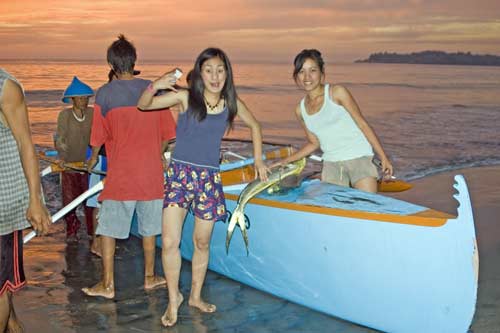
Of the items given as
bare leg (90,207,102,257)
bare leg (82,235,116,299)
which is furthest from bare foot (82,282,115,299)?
bare leg (90,207,102,257)

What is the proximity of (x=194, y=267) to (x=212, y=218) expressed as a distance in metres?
0.40

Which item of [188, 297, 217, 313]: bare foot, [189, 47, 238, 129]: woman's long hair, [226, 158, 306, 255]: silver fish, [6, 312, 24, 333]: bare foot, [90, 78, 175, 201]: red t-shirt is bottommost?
[188, 297, 217, 313]: bare foot

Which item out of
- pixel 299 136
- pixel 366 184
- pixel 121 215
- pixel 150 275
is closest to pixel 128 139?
pixel 121 215

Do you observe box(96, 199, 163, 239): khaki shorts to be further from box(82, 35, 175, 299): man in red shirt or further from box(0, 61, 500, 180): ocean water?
box(0, 61, 500, 180): ocean water

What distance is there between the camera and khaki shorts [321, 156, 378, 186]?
4.72 meters

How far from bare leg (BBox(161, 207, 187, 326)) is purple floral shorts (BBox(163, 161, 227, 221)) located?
0.06m

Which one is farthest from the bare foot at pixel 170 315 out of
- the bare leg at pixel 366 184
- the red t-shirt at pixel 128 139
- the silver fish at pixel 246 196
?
the bare leg at pixel 366 184

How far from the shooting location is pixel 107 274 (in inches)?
184

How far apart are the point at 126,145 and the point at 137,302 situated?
3.54ft

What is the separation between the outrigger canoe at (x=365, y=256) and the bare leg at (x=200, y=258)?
1.42ft

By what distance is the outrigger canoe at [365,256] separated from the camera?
361 cm

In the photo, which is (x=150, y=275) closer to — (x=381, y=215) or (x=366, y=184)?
(x=366, y=184)

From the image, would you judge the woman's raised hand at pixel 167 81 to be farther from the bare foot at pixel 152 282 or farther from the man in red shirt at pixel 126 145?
the bare foot at pixel 152 282

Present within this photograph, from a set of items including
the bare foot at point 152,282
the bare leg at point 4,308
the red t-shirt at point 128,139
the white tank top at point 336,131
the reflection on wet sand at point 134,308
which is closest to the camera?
the bare leg at point 4,308
